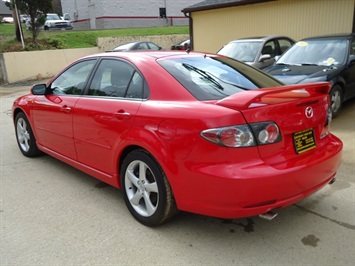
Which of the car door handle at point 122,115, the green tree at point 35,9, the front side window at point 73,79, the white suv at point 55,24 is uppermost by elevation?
the green tree at point 35,9

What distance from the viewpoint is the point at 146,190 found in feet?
10.2

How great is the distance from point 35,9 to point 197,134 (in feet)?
53.7

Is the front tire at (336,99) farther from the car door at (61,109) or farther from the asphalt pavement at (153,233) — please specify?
the car door at (61,109)

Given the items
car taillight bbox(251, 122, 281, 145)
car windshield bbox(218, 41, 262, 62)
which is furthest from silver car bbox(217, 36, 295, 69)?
car taillight bbox(251, 122, 281, 145)

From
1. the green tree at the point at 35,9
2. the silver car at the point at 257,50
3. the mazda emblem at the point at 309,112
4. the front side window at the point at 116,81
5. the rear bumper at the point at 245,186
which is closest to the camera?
the rear bumper at the point at 245,186

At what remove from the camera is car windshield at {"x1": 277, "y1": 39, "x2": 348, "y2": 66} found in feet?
23.4

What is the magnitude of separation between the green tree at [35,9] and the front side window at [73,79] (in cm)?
1359

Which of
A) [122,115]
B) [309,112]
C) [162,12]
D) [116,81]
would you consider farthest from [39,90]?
[162,12]

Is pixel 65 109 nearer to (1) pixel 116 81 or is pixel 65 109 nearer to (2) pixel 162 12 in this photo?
(1) pixel 116 81

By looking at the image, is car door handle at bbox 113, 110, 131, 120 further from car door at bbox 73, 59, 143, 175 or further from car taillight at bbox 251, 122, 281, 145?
car taillight at bbox 251, 122, 281, 145

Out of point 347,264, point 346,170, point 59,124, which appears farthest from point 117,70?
point 346,170

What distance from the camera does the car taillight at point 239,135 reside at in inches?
98.7

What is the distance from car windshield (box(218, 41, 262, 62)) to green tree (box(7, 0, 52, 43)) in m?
10.6

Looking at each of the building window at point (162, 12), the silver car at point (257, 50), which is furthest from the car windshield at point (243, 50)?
the building window at point (162, 12)
